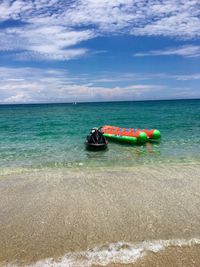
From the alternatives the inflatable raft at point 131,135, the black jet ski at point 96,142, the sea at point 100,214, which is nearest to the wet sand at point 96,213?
the sea at point 100,214

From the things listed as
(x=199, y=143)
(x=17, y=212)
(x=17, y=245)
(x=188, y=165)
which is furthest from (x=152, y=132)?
(x=17, y=245)

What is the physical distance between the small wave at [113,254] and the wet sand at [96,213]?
0.34 feet

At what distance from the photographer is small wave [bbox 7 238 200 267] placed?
4.14m

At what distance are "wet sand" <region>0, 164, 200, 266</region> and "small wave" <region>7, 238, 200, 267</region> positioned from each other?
4.1 inches

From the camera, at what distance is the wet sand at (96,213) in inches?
179

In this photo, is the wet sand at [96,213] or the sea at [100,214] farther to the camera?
the wet sand at [96,213]

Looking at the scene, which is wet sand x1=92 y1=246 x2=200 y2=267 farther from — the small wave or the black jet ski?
the black jet ski

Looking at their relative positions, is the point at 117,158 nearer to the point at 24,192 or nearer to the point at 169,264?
the point at 24,192

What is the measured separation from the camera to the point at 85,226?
530cm

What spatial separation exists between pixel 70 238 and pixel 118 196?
2.25m

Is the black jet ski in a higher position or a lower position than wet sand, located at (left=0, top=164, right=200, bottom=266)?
higher

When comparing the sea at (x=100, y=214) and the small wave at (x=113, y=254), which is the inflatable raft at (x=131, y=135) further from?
the small wave at (x=113, y=254)

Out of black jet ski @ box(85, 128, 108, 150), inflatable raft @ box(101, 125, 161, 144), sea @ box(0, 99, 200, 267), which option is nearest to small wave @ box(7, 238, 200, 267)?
sea @ box(0, 99, 200, 267)

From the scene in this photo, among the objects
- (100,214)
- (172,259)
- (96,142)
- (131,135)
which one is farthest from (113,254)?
(131,135)
